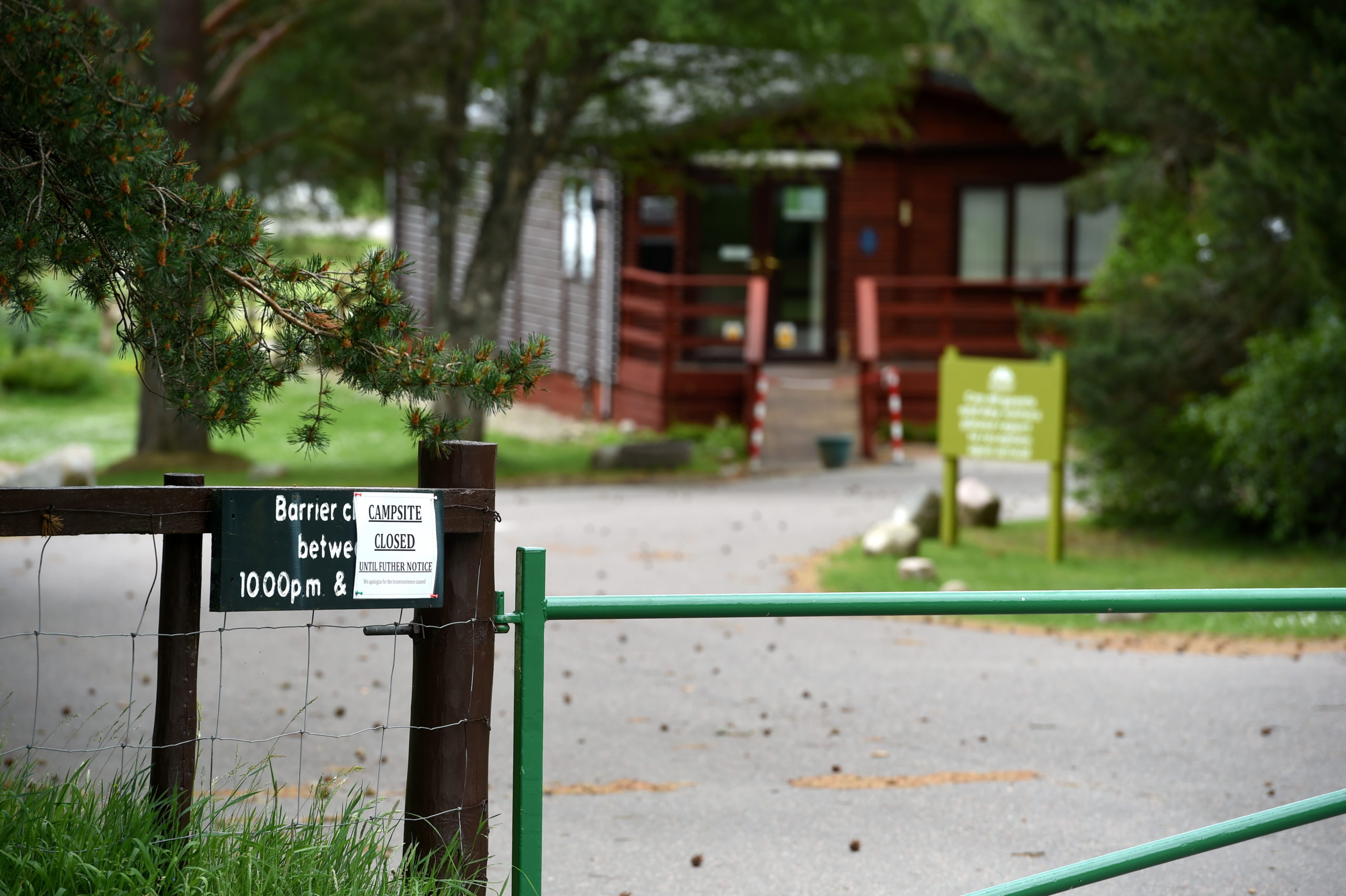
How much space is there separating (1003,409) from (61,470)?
1000 cm

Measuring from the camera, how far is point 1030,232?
24.4 metres

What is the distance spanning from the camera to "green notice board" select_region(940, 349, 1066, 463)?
1254cm

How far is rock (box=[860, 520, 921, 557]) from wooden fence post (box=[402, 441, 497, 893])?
880cm

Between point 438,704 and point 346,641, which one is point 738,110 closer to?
point 346,641

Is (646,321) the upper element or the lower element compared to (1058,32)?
lower

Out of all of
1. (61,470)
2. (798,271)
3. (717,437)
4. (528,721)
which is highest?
(798,271)

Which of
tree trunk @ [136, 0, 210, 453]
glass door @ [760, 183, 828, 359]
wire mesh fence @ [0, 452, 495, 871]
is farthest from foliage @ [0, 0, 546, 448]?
glass door @ [760, 183, 828, 359]

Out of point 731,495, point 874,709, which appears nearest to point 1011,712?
point 874,709

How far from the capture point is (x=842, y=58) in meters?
18.2

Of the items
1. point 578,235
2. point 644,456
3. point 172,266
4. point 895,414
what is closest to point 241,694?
point 172,266

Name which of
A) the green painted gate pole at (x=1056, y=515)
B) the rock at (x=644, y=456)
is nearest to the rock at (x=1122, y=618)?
the green painted gate pole at (x=1056, y=515)

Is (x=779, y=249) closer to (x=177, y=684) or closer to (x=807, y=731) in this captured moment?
(x=807, y=731)

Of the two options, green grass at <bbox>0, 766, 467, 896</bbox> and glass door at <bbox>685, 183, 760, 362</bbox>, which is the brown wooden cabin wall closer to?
glass door at <bbox>685, 183, 760, 362</bbox>

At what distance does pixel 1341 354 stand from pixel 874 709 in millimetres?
5759
